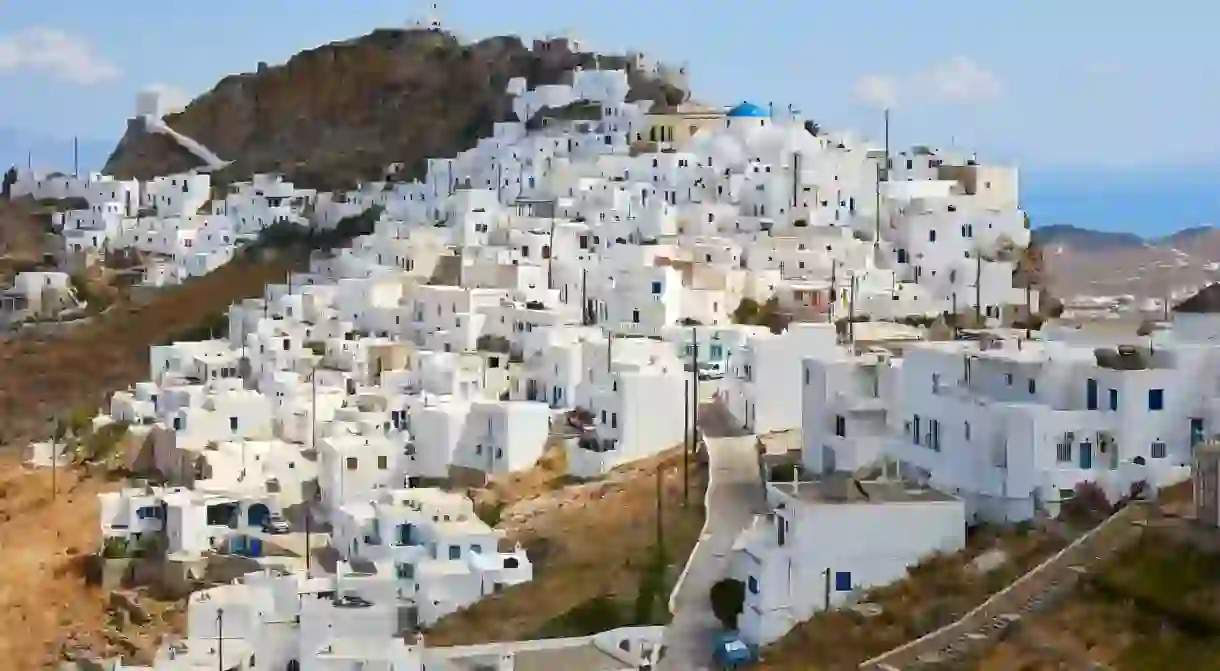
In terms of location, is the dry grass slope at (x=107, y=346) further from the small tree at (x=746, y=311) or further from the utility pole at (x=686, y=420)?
the utility pole at (x=686, y=420)

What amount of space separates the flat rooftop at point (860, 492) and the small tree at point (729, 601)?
4.34 ft

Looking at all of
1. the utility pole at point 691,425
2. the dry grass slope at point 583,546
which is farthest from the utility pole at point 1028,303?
the dry grass slope at point 583,546

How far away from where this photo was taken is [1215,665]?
1819cm

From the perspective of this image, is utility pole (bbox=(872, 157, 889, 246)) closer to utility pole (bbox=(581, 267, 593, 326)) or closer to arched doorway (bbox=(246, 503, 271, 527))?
utility pole (bbox=(581, 267, 593, 326))

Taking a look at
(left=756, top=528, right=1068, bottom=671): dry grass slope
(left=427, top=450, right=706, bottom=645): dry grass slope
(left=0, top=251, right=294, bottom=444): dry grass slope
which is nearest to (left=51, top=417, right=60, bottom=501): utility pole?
(left=0, top=251, right=294, bottom=444): dry grass slope

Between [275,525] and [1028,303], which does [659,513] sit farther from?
[1028,303]

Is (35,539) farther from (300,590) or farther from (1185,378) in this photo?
(1185,378)

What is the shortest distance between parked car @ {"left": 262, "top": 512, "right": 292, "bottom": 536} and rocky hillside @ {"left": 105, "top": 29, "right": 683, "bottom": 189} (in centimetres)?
3226

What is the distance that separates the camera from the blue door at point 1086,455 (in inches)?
885

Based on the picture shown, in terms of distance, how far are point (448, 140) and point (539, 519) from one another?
39.9m

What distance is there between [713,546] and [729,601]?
2.26 m

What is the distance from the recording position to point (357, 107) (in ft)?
240

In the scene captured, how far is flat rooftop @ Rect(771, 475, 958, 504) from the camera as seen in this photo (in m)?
22.6

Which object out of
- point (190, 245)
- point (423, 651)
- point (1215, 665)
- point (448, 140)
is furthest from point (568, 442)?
point (448, 140)
